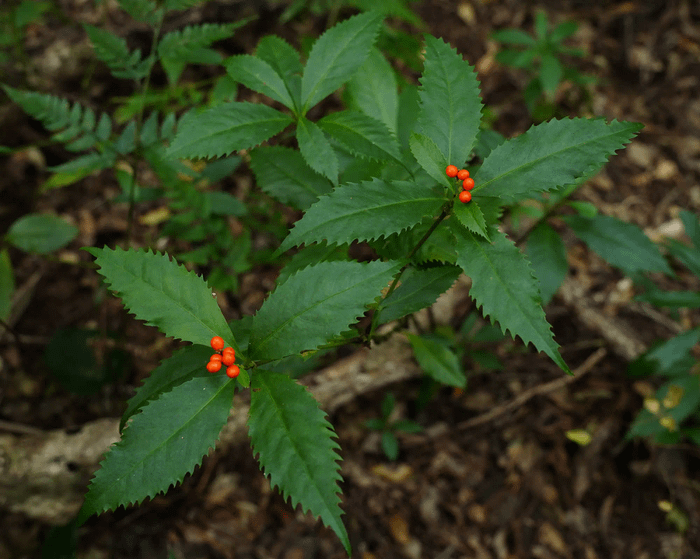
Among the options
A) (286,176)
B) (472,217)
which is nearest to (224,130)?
(286,176)

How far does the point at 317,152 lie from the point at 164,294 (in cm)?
60

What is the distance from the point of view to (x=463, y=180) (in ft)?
4.21

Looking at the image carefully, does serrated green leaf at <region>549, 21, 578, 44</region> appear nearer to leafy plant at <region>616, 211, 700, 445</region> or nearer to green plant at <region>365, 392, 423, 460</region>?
leafy plant at <region>616, 211, 700, 445</region>

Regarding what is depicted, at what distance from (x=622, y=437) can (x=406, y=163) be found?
2.41 metres

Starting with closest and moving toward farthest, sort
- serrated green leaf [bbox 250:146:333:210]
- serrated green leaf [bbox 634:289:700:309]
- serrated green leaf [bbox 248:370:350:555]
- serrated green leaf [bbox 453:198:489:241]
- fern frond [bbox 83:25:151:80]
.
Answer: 1. serrated green leaf [bbox 248:370:350:555]
2. serrated green leaf [bbox 453:198:489:241]
3. serrated green leaf [bbox 250:146:333:210]
4. fern frond [bbox 83:25:151:80]
5. serrated green leaf [bbox 634:289:700:309]

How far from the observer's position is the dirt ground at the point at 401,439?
2648 mm

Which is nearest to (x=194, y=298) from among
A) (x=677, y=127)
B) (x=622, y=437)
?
(x=622, y=437)

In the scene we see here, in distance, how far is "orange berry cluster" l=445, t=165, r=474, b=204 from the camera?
4.13ft

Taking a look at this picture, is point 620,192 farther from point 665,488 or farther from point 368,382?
point 368,382

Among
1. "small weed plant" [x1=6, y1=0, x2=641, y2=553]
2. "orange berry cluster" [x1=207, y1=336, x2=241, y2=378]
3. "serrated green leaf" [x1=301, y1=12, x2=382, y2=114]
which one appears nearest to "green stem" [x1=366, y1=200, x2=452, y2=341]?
"small weed plant" [x1=6, y1=0, x2=641, y2=553]

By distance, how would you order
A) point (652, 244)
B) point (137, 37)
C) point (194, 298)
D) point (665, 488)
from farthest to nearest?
point (137, 37), point (665, 488), point (652, 244), point (194, 298)

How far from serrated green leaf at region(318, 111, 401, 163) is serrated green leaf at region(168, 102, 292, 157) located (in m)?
0.18

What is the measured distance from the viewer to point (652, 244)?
7.70 feet

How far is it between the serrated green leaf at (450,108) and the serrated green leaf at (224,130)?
0.46 m
